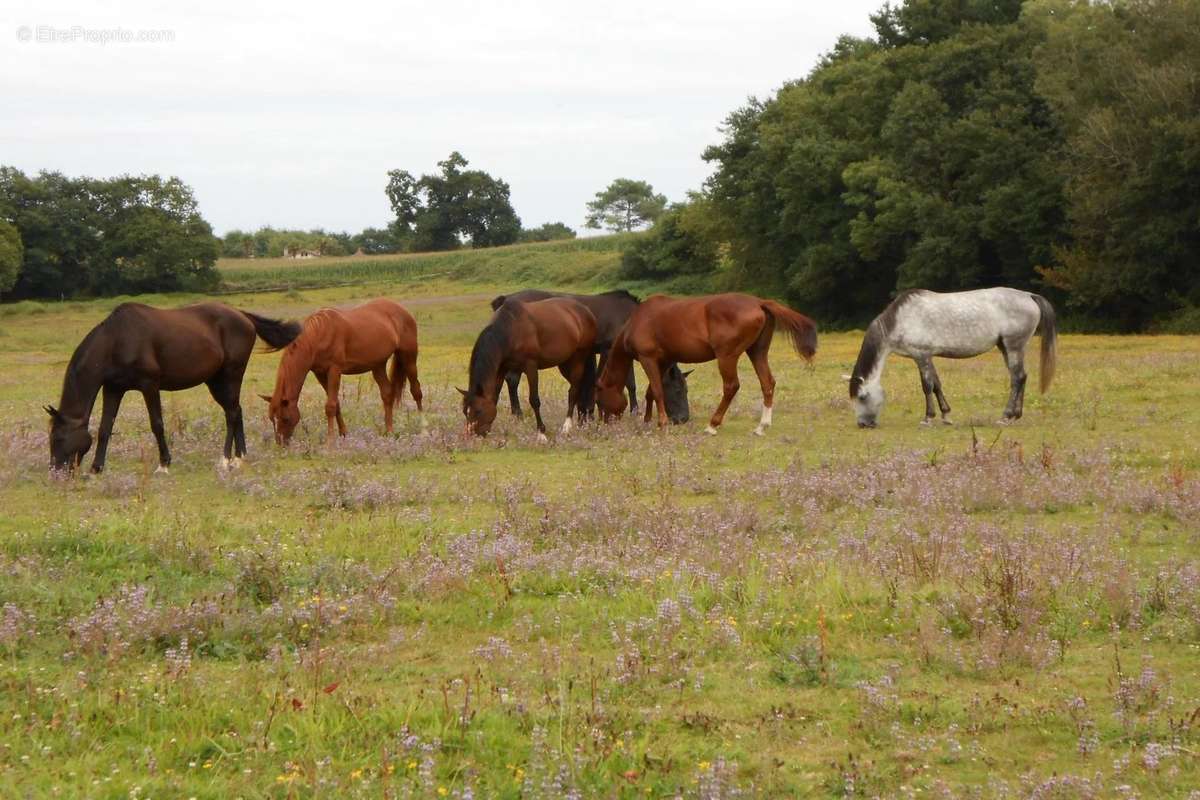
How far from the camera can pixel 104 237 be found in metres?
84.8

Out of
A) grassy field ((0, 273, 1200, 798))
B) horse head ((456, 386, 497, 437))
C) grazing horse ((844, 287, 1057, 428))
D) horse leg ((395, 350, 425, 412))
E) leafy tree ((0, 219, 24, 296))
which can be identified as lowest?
grassy field ((0, 273, 1200, 798))

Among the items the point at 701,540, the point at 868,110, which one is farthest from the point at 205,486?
the point at 868,110

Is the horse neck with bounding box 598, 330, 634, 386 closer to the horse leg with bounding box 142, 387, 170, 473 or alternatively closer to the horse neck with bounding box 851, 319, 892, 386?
the horse neck with bounding box 851, 319, 892, 386

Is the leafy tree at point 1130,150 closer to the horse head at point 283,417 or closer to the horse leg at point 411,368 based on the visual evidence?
the horse leg at point 411,368

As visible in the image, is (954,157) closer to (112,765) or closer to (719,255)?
(719,255)

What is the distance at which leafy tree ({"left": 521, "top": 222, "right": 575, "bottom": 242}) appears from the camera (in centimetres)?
13362

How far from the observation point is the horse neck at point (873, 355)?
17.0 metres

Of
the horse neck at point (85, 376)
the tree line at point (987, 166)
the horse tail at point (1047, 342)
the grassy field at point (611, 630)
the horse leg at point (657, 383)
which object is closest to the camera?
the grassy field at point (611, 630)

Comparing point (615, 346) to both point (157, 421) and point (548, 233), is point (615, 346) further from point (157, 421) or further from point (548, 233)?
point (548, 233)

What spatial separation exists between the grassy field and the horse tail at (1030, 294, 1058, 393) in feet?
12.7

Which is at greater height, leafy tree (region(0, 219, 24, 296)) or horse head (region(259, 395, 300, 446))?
leafy tree (region(0, 219, 24, 296))

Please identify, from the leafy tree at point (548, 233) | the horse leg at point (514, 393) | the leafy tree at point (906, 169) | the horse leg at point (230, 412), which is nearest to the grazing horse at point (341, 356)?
the horse leg at point (230, 412)

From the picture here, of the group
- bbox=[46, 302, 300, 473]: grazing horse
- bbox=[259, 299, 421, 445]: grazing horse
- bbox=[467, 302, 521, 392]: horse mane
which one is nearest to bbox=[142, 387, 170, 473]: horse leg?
bbox=[46, 302, 300, 473]: grazing horse

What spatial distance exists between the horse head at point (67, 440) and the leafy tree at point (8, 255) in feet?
210
